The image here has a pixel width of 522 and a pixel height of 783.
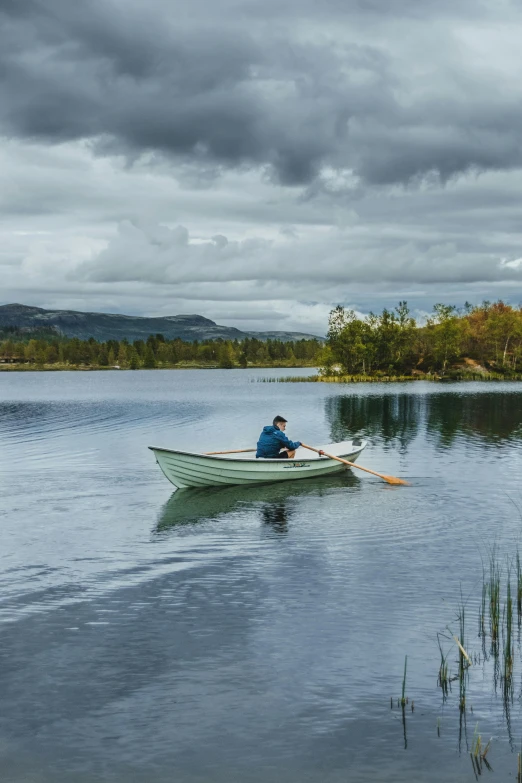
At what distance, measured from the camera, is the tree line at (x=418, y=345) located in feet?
447

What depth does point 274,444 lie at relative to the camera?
30625 mm

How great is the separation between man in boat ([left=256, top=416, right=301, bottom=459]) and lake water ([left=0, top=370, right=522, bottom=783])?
1291 millimetres

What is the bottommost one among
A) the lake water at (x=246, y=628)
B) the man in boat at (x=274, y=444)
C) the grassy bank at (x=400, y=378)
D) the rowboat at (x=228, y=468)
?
the lake water at (x=246, y=628)

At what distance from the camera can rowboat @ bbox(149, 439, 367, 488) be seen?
93.7 feet

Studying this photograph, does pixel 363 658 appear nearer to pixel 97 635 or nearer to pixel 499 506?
pixel 97 635

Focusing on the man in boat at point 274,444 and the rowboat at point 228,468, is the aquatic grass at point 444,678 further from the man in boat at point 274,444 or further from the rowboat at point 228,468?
the man in boat at point 274,444

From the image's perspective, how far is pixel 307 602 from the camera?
15.5 meters

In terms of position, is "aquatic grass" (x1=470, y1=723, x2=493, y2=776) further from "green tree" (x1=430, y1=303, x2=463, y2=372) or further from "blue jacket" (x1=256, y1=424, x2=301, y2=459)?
"green tree" (x1=430, y1=303, x2=463, y2=372)

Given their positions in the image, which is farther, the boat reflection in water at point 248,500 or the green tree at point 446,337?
the green tree at point 446,337

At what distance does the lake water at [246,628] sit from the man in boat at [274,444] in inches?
50.8

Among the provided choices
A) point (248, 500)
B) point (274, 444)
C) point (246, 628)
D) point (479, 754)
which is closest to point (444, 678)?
point (479, 754)

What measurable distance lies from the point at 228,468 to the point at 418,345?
425ft

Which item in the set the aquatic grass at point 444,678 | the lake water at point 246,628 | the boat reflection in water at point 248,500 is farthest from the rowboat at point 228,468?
the aquatic grass at point 444,678

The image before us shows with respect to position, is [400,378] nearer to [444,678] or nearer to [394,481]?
[394,481]
